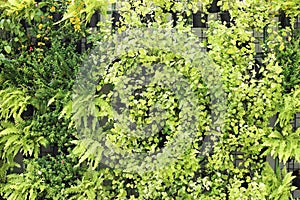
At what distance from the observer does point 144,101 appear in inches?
162

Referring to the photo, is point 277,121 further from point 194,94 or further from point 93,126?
point 93,126

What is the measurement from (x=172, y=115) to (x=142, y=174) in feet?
1.75

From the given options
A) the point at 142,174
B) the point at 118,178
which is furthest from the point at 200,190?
the point at 118,178

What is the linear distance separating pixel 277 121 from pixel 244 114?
259 mm

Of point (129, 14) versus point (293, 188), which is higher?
point (129, 14)

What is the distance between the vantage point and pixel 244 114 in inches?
160

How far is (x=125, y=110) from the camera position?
13.8ft

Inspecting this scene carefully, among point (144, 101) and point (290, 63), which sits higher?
point (290, 63)

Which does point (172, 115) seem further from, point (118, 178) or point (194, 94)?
point (118, 178)

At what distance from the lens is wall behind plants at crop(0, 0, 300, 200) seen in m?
4.00

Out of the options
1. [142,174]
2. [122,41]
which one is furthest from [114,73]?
[142,174]

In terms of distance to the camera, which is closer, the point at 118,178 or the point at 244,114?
the point at 244,114

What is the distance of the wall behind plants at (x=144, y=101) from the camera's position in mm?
4004

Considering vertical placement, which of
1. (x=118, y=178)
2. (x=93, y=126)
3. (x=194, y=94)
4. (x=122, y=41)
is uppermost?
(x=122, y=41)
